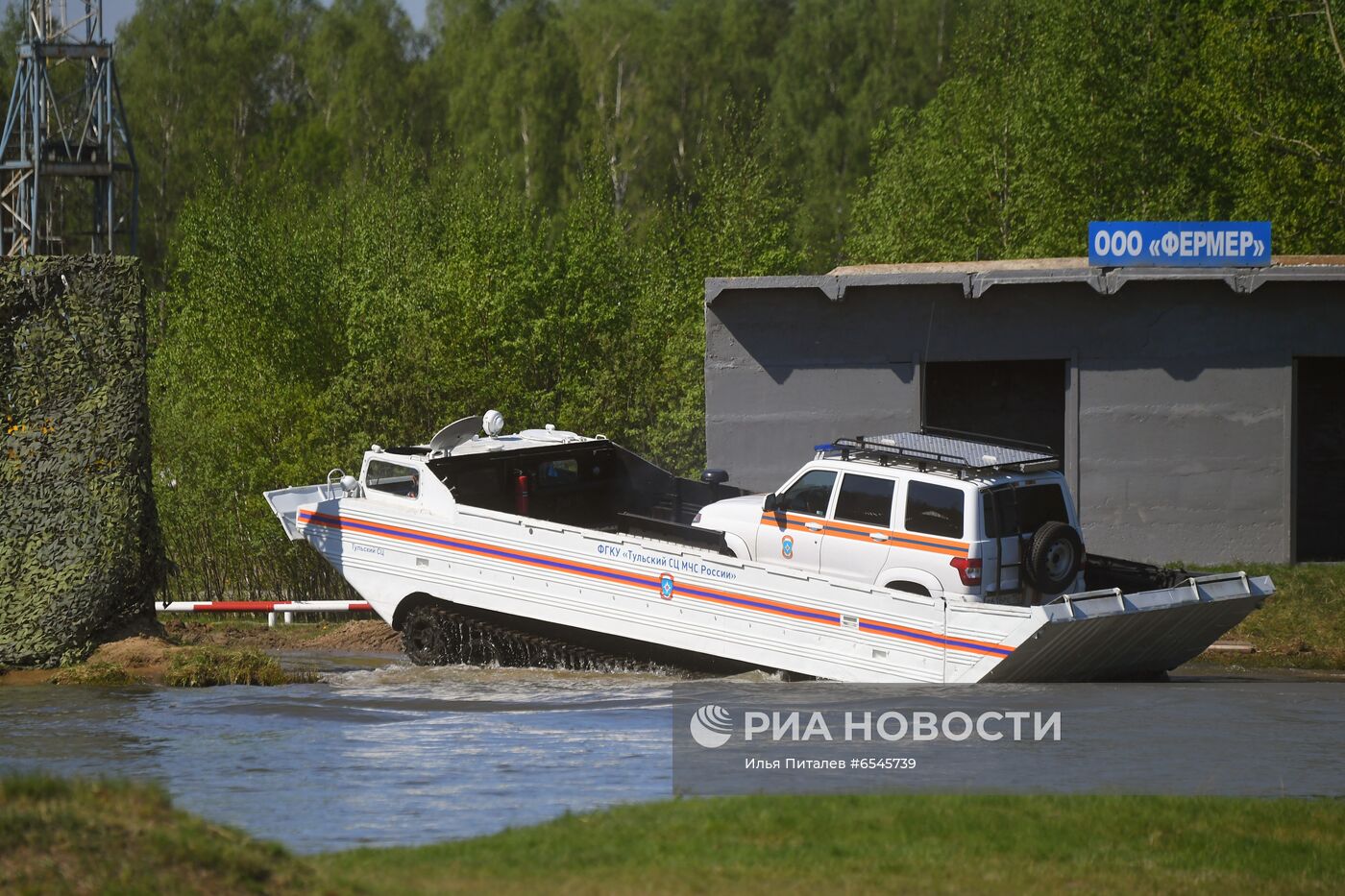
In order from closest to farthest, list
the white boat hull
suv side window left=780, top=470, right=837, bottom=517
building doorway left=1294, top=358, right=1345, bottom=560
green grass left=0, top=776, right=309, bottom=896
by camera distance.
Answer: green grass left=0, top=776, right=309, bottom=896, the white boat hull, suv side window left=780, top=470, right=837, bottom=517, building doorway left=1294, top=358, right=1345, bottom=560

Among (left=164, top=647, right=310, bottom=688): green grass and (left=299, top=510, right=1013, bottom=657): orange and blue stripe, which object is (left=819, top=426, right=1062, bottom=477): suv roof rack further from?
(left=164, top=647, right=310, bottom=688): green grass

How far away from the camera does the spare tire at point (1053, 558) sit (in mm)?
13797

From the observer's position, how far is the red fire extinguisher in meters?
16.7

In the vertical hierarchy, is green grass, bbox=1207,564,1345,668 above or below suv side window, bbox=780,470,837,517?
below

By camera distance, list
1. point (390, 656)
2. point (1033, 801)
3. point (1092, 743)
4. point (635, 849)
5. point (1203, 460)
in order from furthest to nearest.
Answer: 1. point (1203, 460)
2. point (390, 656)
3. point (1092, 743)
4. point (1033, 801)
5. point (635, 849)

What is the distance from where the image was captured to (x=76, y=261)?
1594cm

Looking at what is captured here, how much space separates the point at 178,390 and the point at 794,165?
111 ft

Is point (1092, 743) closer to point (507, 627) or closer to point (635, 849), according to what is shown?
point (635, 849)

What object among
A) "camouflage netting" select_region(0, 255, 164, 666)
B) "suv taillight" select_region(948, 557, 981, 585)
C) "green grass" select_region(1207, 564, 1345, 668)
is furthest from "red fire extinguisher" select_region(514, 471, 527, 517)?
"green grass" select_region(1207, 564, 1345, 668)

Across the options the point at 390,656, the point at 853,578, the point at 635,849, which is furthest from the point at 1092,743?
the point at 390,656

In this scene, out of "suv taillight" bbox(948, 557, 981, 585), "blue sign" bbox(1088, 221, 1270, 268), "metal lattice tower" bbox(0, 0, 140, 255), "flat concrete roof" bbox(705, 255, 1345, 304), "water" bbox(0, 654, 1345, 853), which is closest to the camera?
"water" bbox(0, 654, 1345, 853)

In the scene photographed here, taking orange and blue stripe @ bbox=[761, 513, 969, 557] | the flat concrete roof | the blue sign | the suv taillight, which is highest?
the blue sign

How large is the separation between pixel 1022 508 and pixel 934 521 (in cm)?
83

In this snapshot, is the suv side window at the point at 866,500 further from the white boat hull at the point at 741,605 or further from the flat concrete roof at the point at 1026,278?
the flat concrete roof at the point at 1026,278
